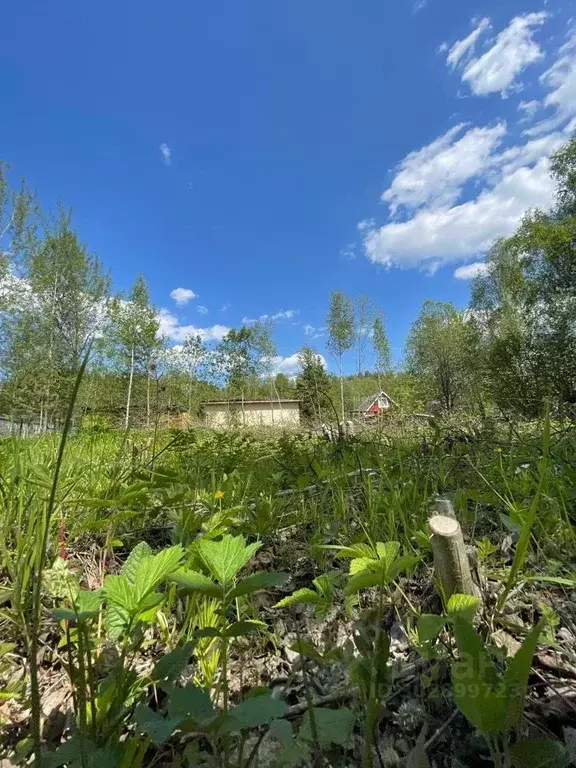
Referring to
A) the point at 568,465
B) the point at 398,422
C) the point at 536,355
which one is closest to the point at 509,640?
the point at 568,465

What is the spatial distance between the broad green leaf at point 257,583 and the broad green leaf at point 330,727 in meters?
0.17

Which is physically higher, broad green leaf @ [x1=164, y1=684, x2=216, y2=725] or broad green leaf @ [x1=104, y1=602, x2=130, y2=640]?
broad green leaf @ [x1=104, y1=602, x2=130, y2=640]

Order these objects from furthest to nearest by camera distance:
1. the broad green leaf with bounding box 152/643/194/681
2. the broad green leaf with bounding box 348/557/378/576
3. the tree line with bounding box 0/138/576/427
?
the tree line with bounding box 0/138/576/427, the broad green leaf with bounding box 348/557/378/576, the broad green leaf with bounding box 152/643/194/681

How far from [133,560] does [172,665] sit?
257mm

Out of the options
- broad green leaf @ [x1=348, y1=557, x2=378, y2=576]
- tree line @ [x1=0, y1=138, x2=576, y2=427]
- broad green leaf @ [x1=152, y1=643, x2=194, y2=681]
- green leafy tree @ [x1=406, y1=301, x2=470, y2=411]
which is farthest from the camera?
green leafy tree @ [x1=406, y1=301, x2=470, y2=411]

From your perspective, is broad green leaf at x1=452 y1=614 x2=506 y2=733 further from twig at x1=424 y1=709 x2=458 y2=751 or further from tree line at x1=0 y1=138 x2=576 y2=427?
tree line at x1=0 y1=138 x2=576 y2=427

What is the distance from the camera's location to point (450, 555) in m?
0.73

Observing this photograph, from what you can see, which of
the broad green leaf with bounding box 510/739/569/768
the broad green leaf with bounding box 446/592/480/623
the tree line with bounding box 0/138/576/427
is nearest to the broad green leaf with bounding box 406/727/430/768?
the broad green leaf with bounding box 510/739/569/768

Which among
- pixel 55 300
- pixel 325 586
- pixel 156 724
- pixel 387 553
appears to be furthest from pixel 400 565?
pixel 55 300

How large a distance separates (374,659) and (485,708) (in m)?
0.15

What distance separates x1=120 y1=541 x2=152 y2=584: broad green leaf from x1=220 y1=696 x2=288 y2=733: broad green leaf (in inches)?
14.5

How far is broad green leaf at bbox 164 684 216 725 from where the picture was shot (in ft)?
1.45

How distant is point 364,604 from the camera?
920 millimetres

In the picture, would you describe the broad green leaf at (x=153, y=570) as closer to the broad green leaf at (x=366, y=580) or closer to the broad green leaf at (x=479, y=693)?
the broad green leaf at (x=366, y=580)
